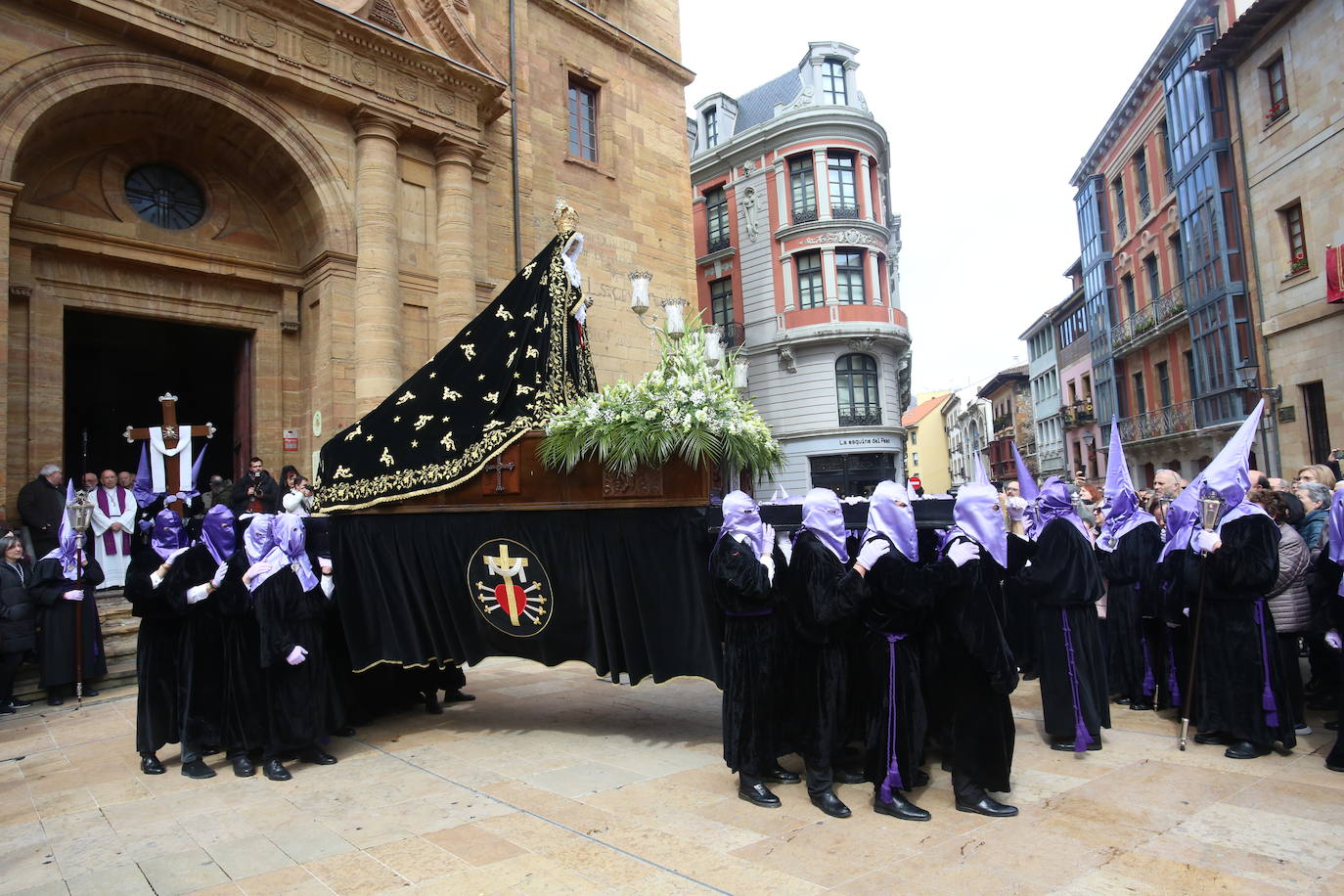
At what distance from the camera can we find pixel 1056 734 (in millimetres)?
5801

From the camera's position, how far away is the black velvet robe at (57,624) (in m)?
8.06

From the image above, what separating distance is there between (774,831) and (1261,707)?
364cm

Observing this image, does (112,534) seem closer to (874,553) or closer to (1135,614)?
(874,553)

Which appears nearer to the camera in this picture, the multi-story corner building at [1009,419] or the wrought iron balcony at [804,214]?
the wrought iron balcony at [804,214]

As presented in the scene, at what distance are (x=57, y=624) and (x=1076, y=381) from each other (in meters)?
42.2

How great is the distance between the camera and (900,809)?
14.9 ft

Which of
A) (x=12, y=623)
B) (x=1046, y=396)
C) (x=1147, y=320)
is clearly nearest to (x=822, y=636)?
(x=12, y=623)

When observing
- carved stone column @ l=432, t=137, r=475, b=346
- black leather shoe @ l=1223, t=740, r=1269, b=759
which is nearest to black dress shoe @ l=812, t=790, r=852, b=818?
black leather shoe @ l=1223, t=740, r=1269, b=759

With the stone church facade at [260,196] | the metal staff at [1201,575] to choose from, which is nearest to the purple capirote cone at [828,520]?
the metal staff at [1201,575]

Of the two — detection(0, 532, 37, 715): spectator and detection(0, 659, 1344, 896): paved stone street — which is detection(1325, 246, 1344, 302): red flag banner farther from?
detection(0, 532, 37, 715): spectator

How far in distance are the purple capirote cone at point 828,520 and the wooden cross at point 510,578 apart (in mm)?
2616

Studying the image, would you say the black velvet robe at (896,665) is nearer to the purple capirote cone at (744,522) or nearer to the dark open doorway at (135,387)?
the purple capirote cone at (744,522)

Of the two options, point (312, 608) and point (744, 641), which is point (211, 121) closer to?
point (312, 608)

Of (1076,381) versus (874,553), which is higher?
(1076,381)
